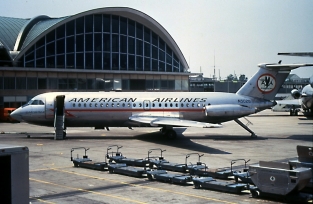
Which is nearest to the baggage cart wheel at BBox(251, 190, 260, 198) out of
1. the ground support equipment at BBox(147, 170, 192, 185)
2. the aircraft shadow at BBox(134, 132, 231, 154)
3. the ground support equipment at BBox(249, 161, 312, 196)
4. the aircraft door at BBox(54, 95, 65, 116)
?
the ground support equipment at BBox(249, 161, 312, 196)

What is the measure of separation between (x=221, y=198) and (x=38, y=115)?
1101 inches

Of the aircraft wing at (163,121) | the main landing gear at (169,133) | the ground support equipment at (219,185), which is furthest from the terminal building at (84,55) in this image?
the ground support equipment at (219,185)

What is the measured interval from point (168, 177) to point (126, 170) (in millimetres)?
2872

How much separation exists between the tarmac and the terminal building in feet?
77.8

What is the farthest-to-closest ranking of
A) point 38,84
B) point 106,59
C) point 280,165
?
point 106,59 → point 38,84 → point 280,165

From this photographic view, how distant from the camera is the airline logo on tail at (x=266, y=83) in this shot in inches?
1649

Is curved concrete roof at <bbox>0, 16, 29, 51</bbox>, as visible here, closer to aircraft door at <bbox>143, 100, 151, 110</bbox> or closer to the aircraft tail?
aircraft door at <bbox>143, 100, 151, 110</bbox>

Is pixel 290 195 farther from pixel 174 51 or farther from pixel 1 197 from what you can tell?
pixel 174 51

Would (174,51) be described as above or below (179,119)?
above

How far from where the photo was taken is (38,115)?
4203 cm

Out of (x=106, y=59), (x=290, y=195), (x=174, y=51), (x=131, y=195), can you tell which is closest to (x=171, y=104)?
(x=131, y=195)

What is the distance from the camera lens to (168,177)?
21344mm

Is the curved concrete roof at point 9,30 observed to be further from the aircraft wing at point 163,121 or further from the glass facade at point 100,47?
the aircraft wing at point 163,121

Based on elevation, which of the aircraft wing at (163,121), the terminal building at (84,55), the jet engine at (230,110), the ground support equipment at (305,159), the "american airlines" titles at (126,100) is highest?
the terminal building at (84,55)
